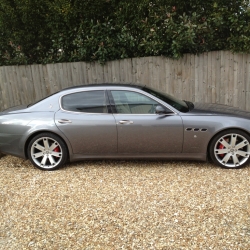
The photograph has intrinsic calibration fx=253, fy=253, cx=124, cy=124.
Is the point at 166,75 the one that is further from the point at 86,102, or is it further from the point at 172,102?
the point at 86,102

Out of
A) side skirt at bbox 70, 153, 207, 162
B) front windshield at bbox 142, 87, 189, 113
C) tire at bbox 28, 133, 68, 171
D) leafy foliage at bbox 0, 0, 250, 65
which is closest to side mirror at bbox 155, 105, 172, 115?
front windshield at bbox 142, 87, 189, 113

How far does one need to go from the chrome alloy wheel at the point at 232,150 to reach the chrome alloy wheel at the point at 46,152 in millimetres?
2579

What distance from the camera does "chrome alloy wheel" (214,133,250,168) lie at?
3.91 metres

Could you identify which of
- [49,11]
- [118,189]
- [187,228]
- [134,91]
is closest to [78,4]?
[49,11]

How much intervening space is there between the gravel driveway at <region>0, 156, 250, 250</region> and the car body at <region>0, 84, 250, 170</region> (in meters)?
0.29

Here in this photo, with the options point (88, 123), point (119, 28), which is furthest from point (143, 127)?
point (119, 28)

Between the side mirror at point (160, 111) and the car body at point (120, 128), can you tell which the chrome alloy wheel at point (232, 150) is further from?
the side mirror at point (160, 111)

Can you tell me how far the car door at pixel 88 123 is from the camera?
161 inches

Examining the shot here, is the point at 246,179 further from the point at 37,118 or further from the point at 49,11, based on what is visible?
the point at 49,11

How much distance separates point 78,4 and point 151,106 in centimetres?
389

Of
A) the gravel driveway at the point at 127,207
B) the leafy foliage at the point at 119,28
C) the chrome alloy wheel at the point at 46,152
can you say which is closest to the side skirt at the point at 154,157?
the gravel driveway at the point at 127,207

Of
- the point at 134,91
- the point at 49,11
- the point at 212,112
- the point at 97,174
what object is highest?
the point at 49,11

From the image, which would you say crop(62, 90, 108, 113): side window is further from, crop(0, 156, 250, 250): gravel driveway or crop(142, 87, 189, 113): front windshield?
crop(0, 156, 250, 250): gravel driveway

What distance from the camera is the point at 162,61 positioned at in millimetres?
6570
